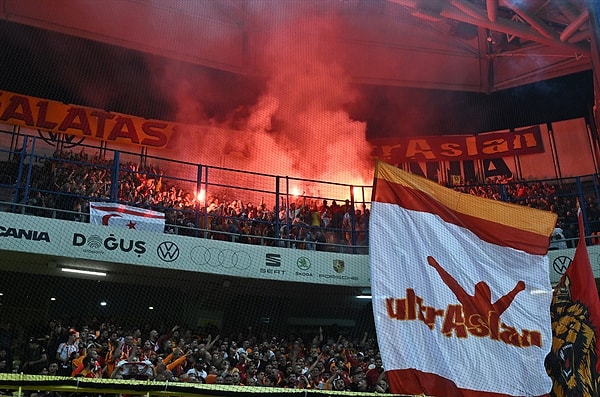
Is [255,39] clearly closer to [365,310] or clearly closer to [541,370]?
[365,310]

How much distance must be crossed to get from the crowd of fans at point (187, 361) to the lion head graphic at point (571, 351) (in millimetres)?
3287

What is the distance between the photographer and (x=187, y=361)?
30.8 feet

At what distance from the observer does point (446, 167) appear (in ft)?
66.5

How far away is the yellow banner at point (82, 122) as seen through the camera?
651 inches

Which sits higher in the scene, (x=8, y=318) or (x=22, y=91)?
(x=22, y=91)

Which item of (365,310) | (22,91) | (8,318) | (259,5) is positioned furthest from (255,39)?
(8,318)

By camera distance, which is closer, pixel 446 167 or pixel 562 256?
pixel 562 256

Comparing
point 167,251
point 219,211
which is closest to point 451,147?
point 219,211

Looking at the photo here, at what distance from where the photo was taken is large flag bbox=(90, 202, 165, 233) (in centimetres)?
1030

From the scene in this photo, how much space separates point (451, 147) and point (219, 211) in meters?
10.3

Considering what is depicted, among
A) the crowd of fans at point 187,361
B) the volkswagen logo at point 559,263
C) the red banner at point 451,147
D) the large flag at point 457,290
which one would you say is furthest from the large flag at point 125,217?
the red banner at point 451,147

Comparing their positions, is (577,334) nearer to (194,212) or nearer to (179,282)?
(194,212)

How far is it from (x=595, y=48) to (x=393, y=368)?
38.5ft

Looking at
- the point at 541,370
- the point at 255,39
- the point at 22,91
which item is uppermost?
the point at 255,39
